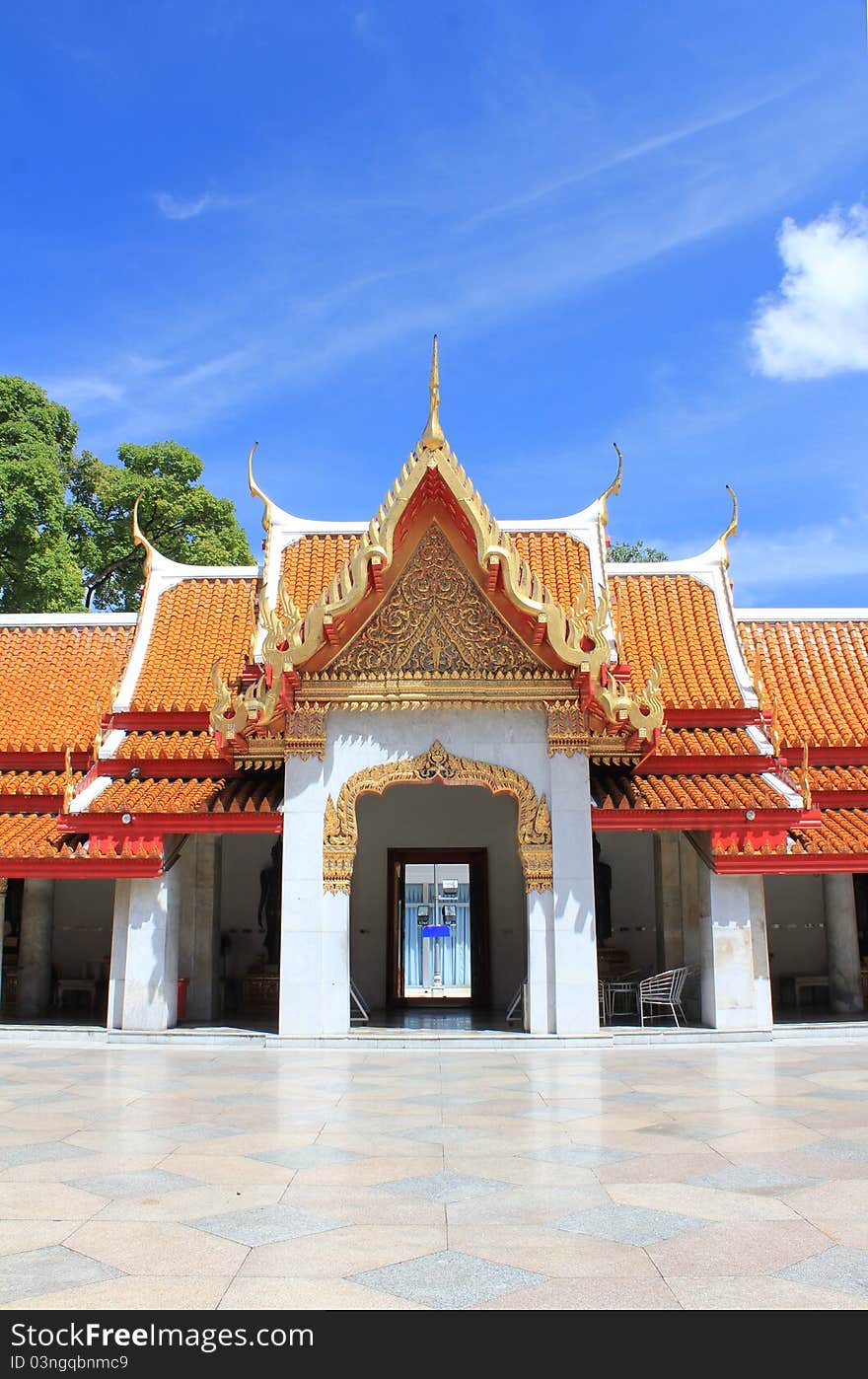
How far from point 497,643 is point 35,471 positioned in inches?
660

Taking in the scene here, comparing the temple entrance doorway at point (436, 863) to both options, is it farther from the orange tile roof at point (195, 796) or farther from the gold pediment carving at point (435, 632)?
the gold pediment carving at point (435, 632)

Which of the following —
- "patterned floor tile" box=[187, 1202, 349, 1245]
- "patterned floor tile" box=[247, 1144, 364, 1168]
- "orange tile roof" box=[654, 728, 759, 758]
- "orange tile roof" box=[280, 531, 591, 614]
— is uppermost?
"orange tile roof" box=[280, 531, 591, 614]

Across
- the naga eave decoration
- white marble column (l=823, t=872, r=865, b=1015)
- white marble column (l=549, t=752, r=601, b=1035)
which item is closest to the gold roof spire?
the naga eave decoration

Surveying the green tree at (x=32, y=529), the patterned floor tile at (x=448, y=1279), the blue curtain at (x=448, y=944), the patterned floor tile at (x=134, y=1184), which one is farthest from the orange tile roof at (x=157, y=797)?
the green tree at (x=32, y=529)

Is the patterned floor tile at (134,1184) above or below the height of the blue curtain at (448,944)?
below

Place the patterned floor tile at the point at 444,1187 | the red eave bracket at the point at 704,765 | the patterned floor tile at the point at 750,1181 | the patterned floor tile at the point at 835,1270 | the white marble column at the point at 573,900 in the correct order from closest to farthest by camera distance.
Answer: the patterned floor tile at the point at 835,1270
the patterned floor tile at the point at 444,1187
the patterned floor tile at the point at 750,1181
the white marble column at the point at 573,900
the red eave bracket at the point at 704,765

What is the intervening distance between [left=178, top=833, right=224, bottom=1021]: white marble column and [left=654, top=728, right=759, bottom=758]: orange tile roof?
5654 millimetres

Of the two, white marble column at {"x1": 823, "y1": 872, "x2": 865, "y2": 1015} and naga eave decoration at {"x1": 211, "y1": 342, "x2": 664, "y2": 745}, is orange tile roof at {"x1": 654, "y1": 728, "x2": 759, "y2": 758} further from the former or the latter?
white marble column at {"x1": 823, "y1": 872, "x2": 865, "y2": 1015}

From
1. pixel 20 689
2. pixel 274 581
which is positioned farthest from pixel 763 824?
pixel 20 689

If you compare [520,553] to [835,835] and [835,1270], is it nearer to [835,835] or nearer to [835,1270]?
[835,835]

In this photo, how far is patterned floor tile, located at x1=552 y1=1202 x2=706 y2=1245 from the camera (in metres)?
4.81

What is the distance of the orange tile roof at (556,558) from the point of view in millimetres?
15211

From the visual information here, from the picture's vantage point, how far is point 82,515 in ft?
96.4

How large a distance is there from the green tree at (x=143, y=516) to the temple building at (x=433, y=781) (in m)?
12.8
